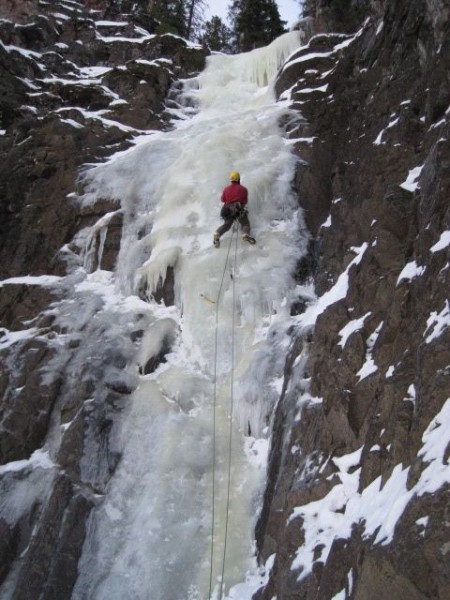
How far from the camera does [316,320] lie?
24.3 feet

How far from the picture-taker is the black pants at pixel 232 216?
9.57 m

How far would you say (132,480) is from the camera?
296 inches

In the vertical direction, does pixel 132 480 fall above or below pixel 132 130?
below

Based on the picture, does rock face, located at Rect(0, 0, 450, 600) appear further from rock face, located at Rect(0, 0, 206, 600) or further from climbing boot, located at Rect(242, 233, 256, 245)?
climbing boot, located at Rect(242, 233, 256, 245)

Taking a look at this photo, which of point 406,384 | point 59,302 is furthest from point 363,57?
point 406,384

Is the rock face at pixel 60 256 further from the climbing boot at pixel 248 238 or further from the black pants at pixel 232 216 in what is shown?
the climbing boot at pixel 248 238

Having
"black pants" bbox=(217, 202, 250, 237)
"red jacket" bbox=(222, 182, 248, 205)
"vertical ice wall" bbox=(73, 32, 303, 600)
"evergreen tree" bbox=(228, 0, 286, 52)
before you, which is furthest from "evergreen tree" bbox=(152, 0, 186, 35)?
"black pants" bbox=(217, 202, 250, 237)

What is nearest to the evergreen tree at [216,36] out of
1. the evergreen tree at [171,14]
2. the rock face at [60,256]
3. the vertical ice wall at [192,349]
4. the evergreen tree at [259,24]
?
the evergreen tree at [171,14]

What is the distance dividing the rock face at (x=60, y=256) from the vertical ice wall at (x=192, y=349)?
0.35 meters

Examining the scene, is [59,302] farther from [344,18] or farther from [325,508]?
[344,18]

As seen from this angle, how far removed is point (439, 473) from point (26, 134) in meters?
12.0

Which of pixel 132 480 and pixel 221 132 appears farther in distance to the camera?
pixel 221 132

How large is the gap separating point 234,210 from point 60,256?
3.34 m

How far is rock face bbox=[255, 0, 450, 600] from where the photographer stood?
13.5 feet
